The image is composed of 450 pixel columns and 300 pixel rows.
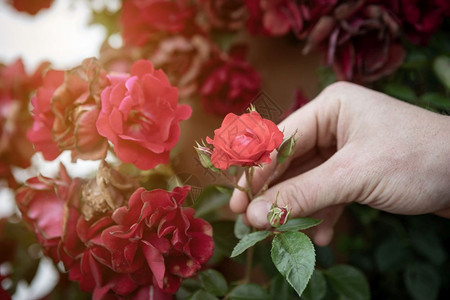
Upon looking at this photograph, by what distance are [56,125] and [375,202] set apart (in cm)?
41

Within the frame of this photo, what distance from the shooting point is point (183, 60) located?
0.75m

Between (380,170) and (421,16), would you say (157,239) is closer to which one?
(380,170)

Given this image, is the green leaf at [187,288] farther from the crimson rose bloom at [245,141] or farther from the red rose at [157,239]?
the crimson rose bloom at [245,141]

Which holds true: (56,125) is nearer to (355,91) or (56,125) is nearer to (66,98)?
(66,98)

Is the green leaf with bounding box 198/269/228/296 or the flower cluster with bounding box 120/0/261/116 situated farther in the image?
the flower cluster with bounding box 120/0/261/116

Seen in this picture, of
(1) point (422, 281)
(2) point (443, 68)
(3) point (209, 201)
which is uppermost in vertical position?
(2) point (443, 68)

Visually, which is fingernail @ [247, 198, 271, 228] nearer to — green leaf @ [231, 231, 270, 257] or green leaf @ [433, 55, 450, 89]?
green leaf @ [231, 231, 270, 257]

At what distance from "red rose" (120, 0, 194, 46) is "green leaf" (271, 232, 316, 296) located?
0.50m

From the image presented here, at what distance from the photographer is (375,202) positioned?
52 centimetres

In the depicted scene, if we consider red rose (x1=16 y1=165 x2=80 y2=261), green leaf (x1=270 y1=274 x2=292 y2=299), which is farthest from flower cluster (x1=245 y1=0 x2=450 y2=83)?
red rose (x1=16 y1=165 x2=80 y2=261)

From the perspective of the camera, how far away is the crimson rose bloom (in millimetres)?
350

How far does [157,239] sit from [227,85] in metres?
0.42

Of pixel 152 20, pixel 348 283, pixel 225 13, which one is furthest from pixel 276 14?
pixel 348 283

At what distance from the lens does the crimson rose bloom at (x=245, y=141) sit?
35cm
